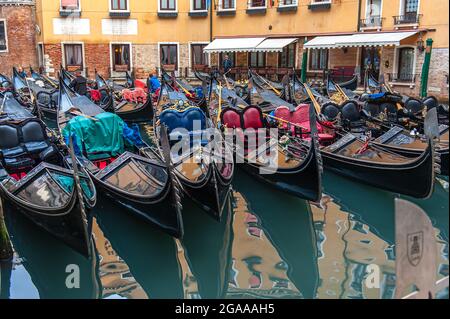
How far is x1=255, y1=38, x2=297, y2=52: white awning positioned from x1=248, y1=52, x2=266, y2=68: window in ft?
2.46

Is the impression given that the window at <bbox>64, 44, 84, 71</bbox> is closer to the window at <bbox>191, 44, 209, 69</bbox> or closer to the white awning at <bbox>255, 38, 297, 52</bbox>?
the window at <bbox>191, 44, 209, 69</bbox>

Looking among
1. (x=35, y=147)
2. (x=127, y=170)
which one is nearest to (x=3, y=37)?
(x=35, y=147)

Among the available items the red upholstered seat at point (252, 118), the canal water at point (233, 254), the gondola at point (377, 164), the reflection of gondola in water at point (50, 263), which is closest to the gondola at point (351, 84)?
the gondola at point (377, 164)

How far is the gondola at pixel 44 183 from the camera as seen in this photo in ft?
9.05

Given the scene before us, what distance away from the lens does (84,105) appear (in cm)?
560

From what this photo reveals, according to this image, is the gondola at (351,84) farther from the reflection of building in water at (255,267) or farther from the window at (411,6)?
the reflection of building in water at (255,267)

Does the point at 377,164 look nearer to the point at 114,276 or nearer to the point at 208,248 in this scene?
the point at 208,248

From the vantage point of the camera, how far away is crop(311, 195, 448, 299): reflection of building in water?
2623 mm

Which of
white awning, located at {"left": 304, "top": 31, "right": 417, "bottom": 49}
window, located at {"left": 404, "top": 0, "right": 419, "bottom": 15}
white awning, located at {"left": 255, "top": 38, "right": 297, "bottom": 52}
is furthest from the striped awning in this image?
window, located at {"left": 404, "top": 0, "right": 419, "bottom": 15}

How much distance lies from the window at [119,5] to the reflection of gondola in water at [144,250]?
8.69 meters

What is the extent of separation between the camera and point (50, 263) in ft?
9.64
